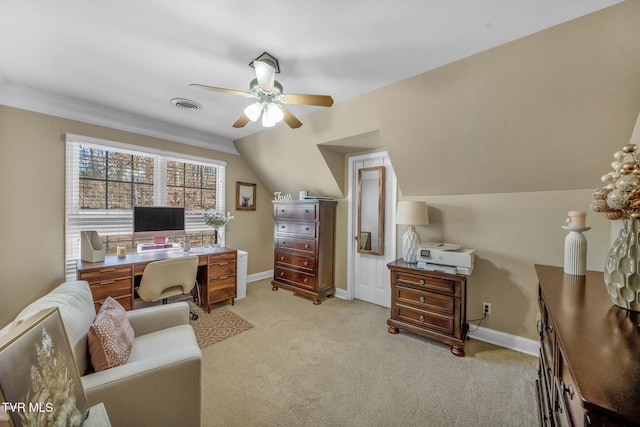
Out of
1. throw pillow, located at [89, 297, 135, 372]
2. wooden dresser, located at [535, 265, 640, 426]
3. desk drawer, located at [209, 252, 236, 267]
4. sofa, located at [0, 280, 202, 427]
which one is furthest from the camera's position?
desk drawer, located at [209, 252, 236, 267]

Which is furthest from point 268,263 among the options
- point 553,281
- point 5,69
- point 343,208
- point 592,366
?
point 592,366

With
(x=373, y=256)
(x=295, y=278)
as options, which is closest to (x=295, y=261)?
(x=295, y=278)

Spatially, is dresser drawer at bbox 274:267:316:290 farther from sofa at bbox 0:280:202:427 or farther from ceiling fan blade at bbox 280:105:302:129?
sofa at bbox 0:280:202:427

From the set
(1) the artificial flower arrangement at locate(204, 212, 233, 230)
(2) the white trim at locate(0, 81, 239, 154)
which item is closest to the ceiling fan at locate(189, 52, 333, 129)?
(2) the white trim at locate(0, 81, 239, 154)

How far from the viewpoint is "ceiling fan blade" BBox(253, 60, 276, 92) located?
5.79ft

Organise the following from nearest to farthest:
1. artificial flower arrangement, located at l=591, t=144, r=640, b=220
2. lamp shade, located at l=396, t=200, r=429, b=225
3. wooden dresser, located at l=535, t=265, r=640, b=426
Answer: wooden dresser, located at l=535, t=265, r=640, b=426, artificial flower arrangement, located at l=591, t=144, r=640, b=220, lamp shade, located at l=396, t=200, r=429, b=225

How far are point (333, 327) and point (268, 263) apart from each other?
7.86ft

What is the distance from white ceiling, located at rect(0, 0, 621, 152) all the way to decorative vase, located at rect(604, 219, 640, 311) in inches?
51.6

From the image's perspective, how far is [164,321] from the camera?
1887mm

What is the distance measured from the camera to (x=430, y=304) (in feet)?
8.20

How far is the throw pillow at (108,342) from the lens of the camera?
1.25 metres

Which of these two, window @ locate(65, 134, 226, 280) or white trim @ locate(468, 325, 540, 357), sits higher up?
window @ locate(65, 134, 226, 280)

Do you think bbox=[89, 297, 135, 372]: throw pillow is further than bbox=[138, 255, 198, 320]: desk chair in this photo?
No

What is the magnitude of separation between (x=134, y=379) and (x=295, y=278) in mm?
2736
